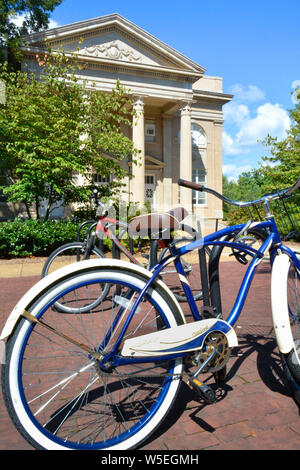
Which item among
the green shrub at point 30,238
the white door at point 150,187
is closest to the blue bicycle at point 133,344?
the green shrub at point 30,238

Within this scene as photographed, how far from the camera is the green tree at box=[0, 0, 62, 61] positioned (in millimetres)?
15688

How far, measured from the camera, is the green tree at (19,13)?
51.5ft

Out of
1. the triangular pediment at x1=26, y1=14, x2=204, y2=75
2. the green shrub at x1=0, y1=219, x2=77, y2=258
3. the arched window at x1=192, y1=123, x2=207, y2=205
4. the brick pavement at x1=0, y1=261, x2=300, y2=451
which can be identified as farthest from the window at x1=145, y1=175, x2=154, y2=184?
the brick pavement at x1=0, y1=261, x2=300, y2=451

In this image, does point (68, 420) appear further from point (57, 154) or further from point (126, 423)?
point (57, 154)

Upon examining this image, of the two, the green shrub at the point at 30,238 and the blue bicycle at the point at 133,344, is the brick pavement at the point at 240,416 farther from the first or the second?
the green shrub at the point at 30,238

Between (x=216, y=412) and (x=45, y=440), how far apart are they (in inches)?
45.5

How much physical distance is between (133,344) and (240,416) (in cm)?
95

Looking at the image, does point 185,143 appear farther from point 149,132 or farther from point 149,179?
point 149,179

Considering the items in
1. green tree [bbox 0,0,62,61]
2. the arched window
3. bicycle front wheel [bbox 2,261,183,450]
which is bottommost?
bicycle front wheel [bbox 2,261,183,450]

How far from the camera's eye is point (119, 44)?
25.5 meters

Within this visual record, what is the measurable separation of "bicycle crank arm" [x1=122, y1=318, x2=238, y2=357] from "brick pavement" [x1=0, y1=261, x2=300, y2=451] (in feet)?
1.71

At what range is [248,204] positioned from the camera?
7.86 feet

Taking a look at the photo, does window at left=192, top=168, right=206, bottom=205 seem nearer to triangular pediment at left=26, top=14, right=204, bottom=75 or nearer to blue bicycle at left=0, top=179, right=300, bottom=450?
triangular pediment at left=26, top=14, right=204, bottom=75

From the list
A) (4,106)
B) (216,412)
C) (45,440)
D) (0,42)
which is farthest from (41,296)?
(0,42)
